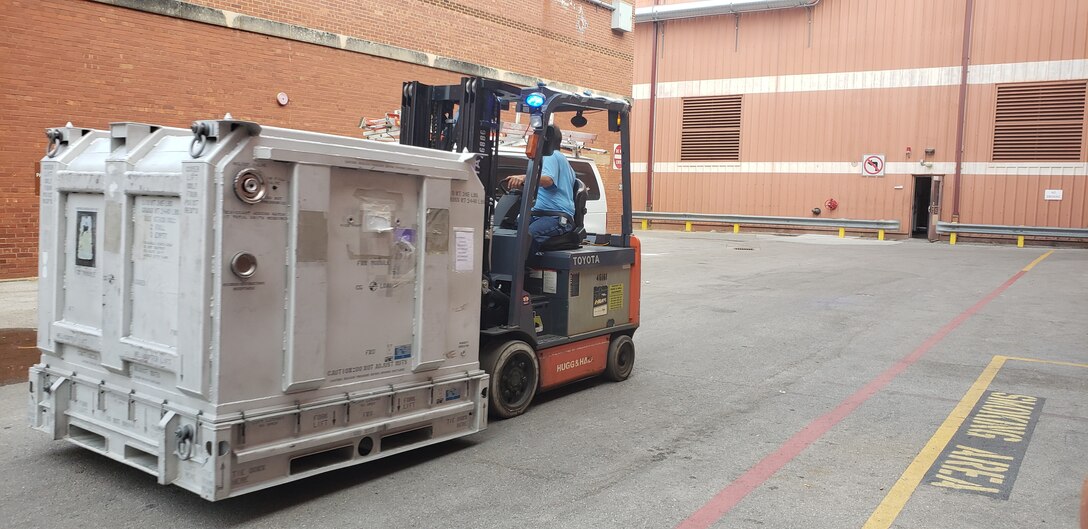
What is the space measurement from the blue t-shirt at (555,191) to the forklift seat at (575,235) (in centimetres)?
20

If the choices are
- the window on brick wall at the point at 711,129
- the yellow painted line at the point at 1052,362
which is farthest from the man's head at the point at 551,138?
the window on brick wall at the point at 711,129

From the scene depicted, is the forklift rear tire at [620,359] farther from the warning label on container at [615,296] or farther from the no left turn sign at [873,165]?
the no left turn sign at [873,165]

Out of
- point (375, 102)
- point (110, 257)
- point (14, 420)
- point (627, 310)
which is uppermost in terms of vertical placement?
point (375, 102)

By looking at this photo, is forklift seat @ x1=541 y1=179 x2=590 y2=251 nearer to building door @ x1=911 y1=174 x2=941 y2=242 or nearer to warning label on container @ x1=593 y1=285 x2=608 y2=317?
warning label on container @ x1=593 y1=285 x2=608 y2=317

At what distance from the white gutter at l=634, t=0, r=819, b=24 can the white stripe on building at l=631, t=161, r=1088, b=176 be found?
5.84 meters

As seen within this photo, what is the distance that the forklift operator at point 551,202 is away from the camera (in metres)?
7.00

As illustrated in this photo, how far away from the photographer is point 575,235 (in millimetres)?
7277

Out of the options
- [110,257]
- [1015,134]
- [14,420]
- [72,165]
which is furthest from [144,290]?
[1015,134]

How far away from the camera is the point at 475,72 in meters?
19.7

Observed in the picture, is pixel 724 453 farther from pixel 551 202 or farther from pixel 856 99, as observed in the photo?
pixel 856 99

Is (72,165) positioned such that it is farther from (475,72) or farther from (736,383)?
(475,72)

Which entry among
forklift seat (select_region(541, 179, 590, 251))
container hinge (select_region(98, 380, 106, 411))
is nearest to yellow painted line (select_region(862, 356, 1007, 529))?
forklift seat (select_region(541, 179, 590, 251))

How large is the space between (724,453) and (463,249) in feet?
7.52

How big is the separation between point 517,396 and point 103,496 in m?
2.98
